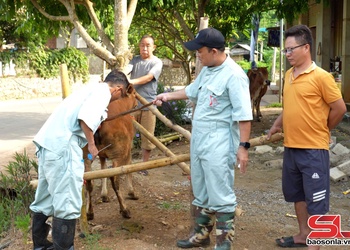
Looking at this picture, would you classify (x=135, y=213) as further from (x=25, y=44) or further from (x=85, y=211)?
(x=25, y=44)

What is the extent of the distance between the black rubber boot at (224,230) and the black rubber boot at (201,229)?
262 mm

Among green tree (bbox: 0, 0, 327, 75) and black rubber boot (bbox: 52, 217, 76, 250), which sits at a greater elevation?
green tree (bbox: 0, 0, 327, 75)

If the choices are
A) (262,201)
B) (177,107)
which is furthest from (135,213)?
(177,107)

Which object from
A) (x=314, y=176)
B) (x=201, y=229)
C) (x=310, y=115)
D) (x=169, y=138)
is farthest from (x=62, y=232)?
(x=169, y=138)

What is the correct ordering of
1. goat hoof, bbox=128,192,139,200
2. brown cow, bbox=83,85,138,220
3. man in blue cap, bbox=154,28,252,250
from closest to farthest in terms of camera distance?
man in blue cap, bbox=154,28,252,250
brown cow, bbox=83,85,138,220
goat hoof, bbox=128,192,139,200

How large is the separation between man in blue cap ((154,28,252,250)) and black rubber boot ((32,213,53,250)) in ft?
4.40

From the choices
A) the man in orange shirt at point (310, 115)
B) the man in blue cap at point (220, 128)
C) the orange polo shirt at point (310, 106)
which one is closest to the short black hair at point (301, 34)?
the man in orange shirt at point (310, 115)

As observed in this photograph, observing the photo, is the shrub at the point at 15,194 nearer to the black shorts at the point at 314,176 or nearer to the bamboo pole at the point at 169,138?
the black shorts at the point at 314,176

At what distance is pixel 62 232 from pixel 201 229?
3.89 ft

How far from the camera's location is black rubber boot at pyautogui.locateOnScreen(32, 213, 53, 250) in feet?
14.8

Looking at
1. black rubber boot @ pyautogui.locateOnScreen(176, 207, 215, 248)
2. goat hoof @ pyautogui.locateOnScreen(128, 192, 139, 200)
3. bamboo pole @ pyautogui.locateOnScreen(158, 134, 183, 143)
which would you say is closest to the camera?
black rubber boot @ pyautogui.locateOnScreen(176, 207, 215, 248)

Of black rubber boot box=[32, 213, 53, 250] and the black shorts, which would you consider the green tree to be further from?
the black shorts

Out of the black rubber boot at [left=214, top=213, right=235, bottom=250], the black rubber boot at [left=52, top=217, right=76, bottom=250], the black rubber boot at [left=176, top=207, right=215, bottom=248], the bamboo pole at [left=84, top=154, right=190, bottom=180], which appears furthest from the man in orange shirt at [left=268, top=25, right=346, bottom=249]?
the black rubber boot at [left=52, top=217, right=76, bottom=250]

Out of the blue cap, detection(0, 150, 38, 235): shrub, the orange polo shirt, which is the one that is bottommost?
detection(0, 150, 38, 235): shrub
